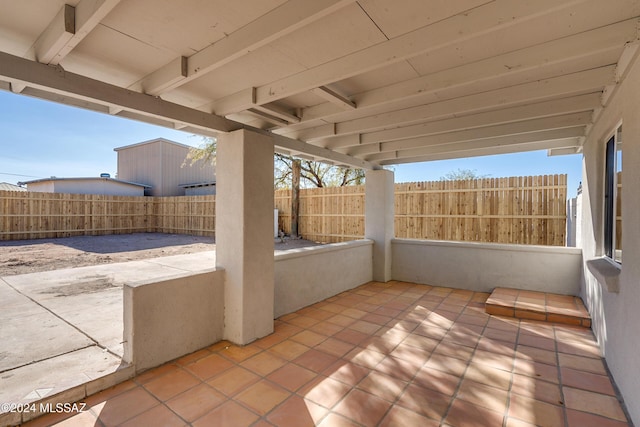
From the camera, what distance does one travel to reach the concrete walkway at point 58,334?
2082mm

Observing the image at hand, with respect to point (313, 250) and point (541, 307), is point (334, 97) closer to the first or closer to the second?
point (313, 250)

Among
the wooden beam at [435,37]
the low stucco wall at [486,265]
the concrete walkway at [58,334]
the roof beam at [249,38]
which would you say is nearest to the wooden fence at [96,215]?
the concrete walkway at [58,334]

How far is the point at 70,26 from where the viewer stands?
1438 millimetres

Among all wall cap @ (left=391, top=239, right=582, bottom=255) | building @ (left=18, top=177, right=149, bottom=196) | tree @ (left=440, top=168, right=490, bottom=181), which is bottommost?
wall cap @ (left=391, top=239, right=582, bottom=255)

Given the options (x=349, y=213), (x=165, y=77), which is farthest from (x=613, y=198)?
(x=349, y=213)

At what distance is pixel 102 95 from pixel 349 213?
7544 mm

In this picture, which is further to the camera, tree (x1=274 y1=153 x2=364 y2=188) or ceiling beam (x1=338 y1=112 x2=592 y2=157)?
tree (x1=274 y1=153 x2=364 y2=188)

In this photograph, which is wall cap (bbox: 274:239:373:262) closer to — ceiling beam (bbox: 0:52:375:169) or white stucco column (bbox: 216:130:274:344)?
white stucco column (bbox: 216:130:274:344)

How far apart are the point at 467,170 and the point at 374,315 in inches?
595

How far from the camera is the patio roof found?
56.8 inches

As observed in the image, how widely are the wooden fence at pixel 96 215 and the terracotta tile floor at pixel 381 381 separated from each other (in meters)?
10.8

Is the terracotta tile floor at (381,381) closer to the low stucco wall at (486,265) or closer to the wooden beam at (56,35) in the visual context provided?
the low stucco wall at (486,265)

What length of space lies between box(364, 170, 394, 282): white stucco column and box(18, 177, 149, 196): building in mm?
14540

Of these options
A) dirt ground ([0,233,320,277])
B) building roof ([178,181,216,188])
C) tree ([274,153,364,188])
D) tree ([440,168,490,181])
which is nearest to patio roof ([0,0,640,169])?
dirt ground ([0,233,320,277])
